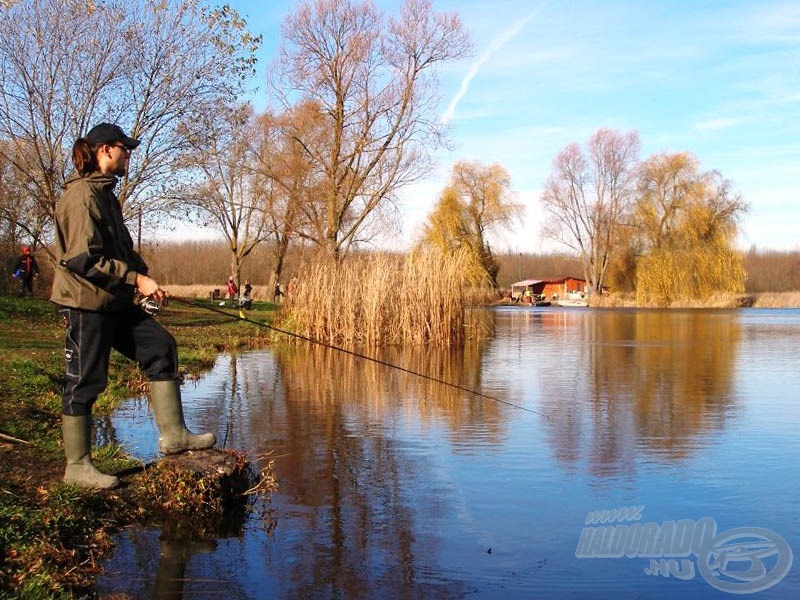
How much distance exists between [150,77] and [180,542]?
59.4 feet

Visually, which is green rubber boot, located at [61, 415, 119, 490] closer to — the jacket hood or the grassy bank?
the grassy bank

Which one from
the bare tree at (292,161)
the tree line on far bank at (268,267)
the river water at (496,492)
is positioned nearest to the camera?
the river water at (496,492)

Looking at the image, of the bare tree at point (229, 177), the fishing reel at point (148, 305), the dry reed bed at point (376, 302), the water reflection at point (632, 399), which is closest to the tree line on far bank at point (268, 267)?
the bare tree at point (229, 177)

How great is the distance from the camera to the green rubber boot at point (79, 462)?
182 inches

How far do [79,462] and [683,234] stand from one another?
174 ft

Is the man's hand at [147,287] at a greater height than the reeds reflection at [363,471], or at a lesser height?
greater

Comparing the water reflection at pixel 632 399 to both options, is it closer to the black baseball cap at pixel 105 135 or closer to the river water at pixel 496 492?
the river water at pixel 496 492

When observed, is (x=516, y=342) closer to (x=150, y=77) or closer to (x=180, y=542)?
(x=150, y=77)

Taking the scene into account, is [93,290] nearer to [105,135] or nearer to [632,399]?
[105,135]

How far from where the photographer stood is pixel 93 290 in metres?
4.55

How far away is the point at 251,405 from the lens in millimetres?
9164

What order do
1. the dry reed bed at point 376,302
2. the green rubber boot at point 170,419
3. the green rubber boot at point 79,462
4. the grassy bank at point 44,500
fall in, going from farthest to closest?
the dry reed bed at point 376,302 < the green rubber boot at point 170,419 < the green rubber boot at point 79,462 < the grassy bank at point 44,500

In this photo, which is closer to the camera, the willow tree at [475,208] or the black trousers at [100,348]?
the black trousers at [100,348]

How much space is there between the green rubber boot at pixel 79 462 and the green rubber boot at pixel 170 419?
440 millimetres
